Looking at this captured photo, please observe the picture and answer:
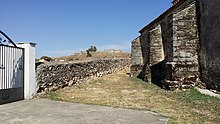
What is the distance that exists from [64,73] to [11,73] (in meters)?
3.48

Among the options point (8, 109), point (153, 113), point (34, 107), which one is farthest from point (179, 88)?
point (8, 109)

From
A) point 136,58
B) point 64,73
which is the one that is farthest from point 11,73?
point 136,58

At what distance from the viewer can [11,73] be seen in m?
7.42

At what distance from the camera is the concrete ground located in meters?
5.07

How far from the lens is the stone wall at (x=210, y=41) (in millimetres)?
8477

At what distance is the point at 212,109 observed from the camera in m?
6.59

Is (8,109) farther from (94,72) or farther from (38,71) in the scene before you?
(94,72)

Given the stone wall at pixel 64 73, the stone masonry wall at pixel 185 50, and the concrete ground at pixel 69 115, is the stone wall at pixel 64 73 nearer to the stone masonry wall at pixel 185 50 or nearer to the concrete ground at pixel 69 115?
the concrete ground at pixel 69 115

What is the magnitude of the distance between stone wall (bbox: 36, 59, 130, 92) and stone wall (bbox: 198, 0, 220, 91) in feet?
20.3

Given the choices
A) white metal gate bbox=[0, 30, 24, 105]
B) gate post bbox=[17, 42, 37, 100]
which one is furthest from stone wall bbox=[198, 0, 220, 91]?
white metal gate bbox=[0, 30, 24, 105]

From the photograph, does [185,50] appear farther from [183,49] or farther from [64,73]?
[64,73]

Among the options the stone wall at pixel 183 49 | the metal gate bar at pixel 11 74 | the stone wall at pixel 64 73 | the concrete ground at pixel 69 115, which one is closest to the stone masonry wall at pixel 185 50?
the stone wall at pixel 183 49

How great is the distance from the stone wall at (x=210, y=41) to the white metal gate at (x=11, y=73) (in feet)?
23.4

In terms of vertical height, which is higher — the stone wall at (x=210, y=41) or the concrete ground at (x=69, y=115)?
the stone wall at (x=210, y=41)
